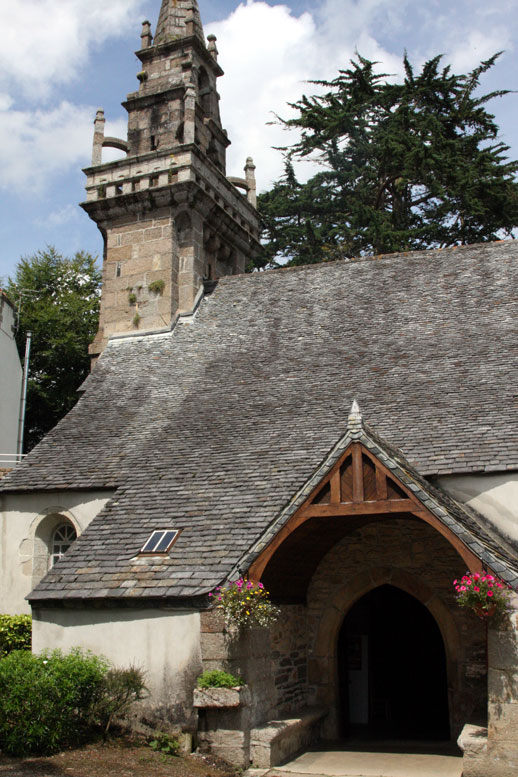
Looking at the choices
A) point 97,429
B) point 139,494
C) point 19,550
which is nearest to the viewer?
point 139,494

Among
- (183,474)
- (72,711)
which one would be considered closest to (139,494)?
(183,474)

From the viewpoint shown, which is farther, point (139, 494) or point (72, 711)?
point (139, 494)

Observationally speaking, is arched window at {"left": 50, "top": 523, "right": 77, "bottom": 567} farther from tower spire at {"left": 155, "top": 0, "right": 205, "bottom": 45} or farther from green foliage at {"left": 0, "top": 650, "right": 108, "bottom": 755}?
tower spire at {"left": 155, "top": 0, "right": 205, "bottom": 45}

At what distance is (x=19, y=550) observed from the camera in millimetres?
12641

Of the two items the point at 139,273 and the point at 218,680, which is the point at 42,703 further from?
the point at 139,273

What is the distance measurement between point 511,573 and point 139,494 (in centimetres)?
550

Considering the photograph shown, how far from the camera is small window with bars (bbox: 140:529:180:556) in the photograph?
1002 cm

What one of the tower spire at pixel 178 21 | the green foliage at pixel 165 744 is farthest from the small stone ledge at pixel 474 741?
the tower spire at pixel 178 21

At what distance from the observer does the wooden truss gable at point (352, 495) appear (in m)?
8.93

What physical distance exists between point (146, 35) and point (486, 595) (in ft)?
55.7

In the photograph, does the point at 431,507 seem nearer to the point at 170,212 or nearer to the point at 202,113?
the point at 170,212

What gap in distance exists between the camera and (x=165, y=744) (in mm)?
8742

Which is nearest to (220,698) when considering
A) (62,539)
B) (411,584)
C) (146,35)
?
(411,584)

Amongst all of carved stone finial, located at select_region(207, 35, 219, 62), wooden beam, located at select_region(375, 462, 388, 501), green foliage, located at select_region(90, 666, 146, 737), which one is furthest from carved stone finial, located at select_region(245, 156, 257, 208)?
green foliage, located at select_region(90, 666, 146, 737)
